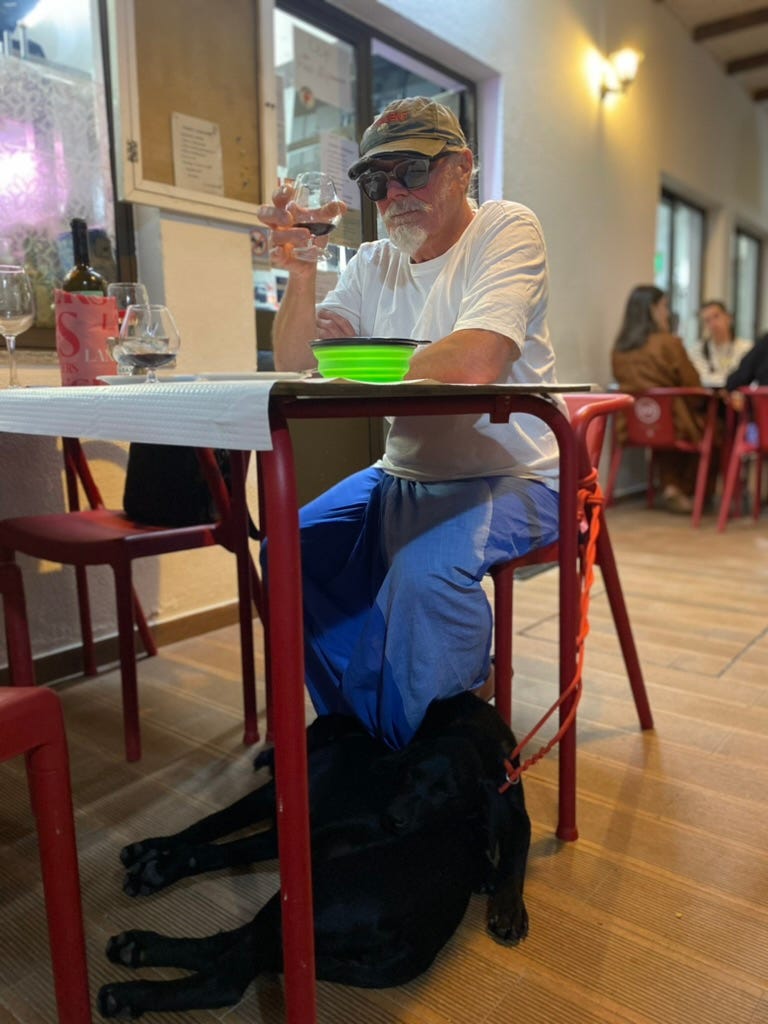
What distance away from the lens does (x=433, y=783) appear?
3.07ft

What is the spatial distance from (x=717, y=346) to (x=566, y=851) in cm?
467

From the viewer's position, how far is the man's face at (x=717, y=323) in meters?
A: 4.89

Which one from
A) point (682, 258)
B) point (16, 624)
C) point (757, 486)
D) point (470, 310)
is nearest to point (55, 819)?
point (16, 624)

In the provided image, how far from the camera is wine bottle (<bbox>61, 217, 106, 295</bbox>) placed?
148cm

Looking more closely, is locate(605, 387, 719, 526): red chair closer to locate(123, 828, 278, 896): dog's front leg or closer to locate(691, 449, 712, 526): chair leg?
locate(691, 449, 712, 526): chair leg

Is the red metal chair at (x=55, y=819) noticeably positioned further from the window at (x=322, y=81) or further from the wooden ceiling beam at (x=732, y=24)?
the wooden ceiling beam at (x=732, y=24)

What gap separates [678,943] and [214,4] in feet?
7.62

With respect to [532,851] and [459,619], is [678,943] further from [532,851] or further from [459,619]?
[459,619]

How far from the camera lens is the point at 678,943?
36.9 inches

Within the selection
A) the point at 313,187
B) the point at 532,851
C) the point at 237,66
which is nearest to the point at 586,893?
the point at 532,851

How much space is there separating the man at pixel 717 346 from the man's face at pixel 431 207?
4088 millimetres

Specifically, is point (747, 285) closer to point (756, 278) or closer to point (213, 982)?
point (756, 278)

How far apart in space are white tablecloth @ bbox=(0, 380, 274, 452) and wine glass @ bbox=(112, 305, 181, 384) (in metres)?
0.29

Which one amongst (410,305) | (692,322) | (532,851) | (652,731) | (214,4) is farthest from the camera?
(692,322)
